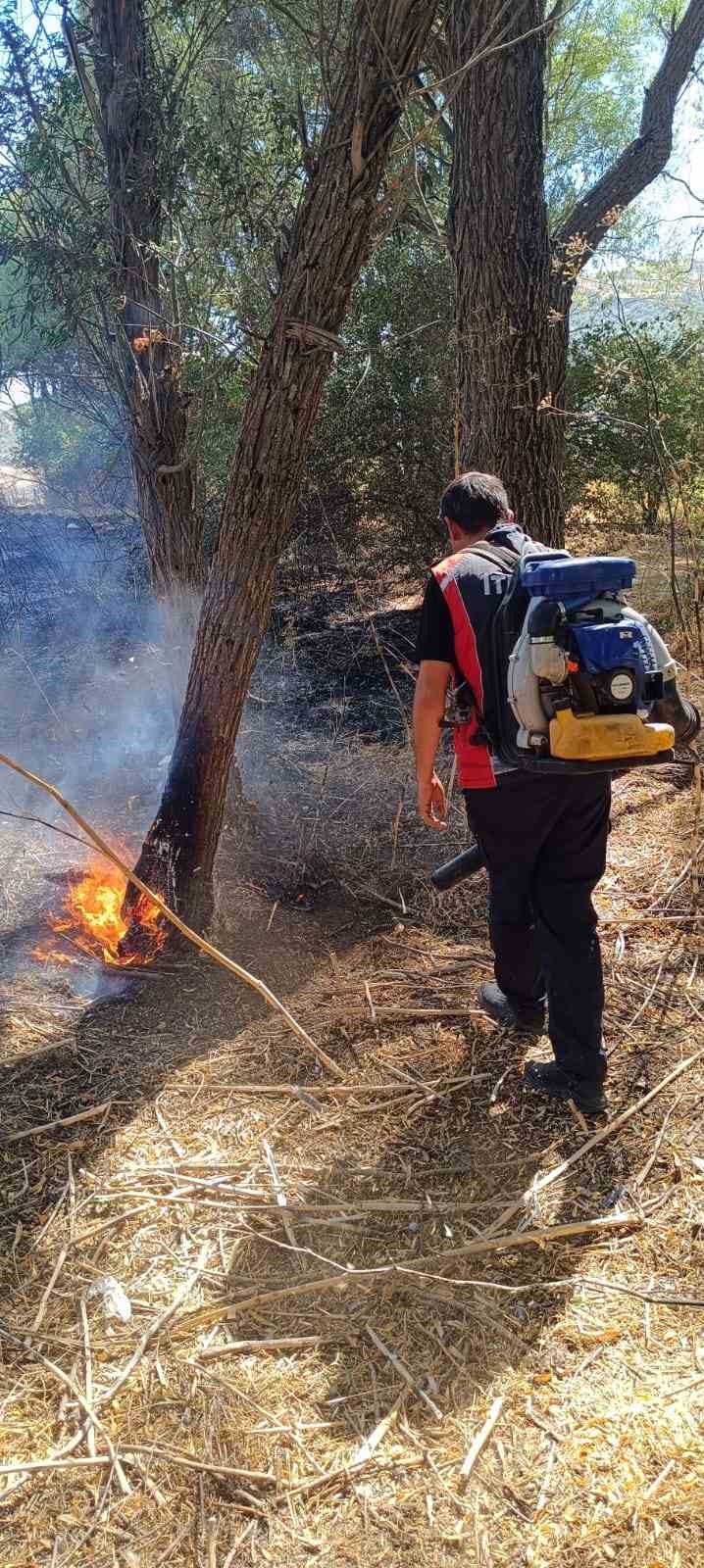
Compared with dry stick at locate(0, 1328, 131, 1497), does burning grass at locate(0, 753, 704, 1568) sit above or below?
above

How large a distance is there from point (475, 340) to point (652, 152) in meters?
3.50

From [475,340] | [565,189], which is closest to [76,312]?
[475,340]

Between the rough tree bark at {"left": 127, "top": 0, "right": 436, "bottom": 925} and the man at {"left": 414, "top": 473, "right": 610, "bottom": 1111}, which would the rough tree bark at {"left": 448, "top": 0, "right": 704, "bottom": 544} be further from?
the man at {"left": 414, "top": 473, "right": 610, "bottom": 1111}

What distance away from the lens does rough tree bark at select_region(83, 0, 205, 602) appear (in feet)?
14.4

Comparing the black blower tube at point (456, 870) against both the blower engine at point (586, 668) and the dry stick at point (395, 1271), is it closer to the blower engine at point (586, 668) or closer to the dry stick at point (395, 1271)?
the blower engine at point (586, 668)

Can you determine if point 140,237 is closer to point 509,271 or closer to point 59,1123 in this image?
point 509,271

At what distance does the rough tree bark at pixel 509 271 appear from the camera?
4.44 meters

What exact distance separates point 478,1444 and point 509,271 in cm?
459

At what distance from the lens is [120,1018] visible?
12.1 feet

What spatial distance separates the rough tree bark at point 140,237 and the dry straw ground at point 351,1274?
2.35 meters

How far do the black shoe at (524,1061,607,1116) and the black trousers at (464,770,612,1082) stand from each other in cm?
4

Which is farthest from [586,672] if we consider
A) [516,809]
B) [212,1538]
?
[212,1538]

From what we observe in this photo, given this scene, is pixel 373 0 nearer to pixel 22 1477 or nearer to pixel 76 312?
pixel 76 312

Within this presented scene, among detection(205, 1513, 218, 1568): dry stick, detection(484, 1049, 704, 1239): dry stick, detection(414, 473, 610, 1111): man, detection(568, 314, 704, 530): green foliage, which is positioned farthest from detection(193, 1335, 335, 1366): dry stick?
detection(568, 314, 704, 530): green foliage
